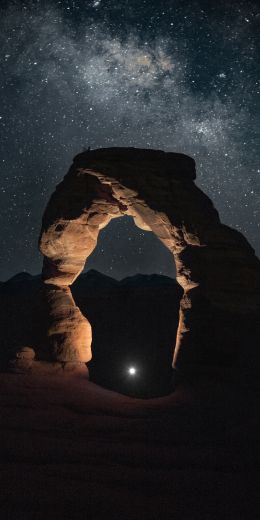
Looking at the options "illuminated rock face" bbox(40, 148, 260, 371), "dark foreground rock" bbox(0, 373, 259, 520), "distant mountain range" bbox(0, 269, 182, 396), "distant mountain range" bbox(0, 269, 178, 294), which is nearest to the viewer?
"dark foreground rock" bbox(0, 373, 259, 520)

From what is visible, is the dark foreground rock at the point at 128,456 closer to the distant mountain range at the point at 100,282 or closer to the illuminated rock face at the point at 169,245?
the illuminated rock face at the point at 169,245

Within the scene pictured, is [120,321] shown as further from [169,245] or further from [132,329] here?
[169,245]

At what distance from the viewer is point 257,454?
486 centimetres

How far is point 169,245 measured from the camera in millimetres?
9461

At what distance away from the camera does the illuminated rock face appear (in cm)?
812

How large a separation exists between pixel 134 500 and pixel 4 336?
91.6 ft

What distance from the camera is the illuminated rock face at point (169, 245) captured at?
26.7 feet

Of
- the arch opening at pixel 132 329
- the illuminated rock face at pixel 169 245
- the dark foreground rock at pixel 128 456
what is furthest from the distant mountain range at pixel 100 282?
the dark foreground rock at pixel 128 456

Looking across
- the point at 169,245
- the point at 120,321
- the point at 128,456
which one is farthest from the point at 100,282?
the point at 128,456

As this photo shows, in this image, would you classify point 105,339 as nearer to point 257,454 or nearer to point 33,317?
point 33,317

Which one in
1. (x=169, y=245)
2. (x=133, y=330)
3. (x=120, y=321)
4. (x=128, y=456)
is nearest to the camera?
(x=128, y=456)

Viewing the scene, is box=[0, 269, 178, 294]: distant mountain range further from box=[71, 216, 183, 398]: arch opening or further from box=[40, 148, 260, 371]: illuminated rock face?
box=[40, 148, 260, 371]: illuminated rock face

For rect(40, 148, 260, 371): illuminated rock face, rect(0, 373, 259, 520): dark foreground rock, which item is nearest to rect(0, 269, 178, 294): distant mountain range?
rect(40, 148, 260, 371): illuminated rock face

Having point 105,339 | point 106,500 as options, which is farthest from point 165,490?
point 105,339
